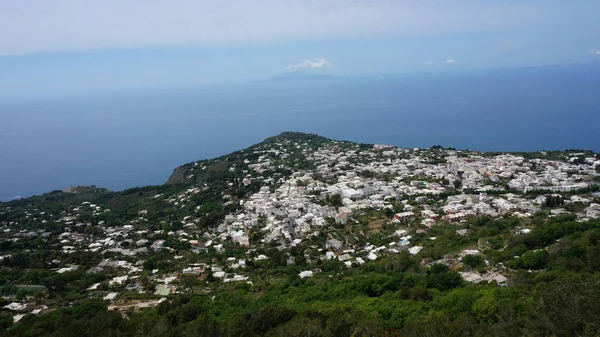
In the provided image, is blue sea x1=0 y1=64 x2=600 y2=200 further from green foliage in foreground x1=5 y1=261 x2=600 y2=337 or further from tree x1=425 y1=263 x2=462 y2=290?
tree x1=425 y1=263 x2=462 y2=290

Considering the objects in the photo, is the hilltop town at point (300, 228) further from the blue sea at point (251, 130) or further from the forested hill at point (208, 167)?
the blue sea at point (251, 130)

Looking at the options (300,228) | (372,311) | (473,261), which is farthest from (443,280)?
(300,228)

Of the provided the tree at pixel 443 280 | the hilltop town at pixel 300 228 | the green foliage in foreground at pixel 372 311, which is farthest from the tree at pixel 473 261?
the tree at pixel 443 280

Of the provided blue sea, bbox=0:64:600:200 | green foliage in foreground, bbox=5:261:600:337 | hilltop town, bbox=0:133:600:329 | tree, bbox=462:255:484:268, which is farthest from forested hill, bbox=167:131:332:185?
tree, bbox=462:255:484:268

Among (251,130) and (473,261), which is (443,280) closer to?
(473,261)

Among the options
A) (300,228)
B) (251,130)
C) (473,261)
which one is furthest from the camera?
(251,130)

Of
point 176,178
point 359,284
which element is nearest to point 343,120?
point 176,178

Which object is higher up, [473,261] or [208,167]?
[473,261]
